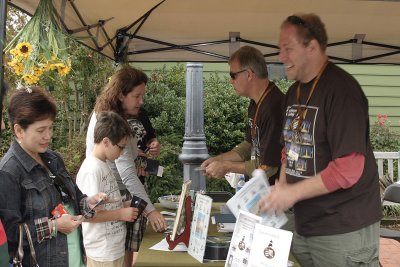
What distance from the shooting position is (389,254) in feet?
20.4

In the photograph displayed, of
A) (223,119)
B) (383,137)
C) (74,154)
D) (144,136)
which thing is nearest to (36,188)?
(144,136)

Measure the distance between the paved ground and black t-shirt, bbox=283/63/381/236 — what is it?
13.0 feet

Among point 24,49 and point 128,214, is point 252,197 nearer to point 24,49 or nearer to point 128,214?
point 128,214

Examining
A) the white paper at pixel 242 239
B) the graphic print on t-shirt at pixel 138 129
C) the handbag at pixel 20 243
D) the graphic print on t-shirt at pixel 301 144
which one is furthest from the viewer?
the graphic print on t-shirt at pixel 138 129

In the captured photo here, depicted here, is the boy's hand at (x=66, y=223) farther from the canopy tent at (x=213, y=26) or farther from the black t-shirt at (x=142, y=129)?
the black t-shirt at (x=142, y=129)

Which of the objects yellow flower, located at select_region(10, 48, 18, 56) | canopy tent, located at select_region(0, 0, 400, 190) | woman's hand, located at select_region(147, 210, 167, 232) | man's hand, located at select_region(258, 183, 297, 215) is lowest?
woman's hand, located at select_region(147, 210, 167, 232)

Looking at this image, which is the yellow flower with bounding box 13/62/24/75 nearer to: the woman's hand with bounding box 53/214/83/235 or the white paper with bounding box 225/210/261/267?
the woman's hand with bounding box 53/214/83/235

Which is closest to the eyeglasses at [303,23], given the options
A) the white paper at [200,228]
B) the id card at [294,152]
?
the id card at [294,152]

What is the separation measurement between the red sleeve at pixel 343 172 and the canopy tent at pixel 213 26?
6.41 feet

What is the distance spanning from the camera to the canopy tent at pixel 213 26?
12.7 ft

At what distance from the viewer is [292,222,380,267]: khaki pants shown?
217cm

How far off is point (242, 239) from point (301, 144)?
0.58 metres

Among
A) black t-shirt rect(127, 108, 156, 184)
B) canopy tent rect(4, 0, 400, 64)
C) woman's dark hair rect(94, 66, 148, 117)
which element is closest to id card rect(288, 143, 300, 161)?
woman's dark hair rect(94, 66, 148, 117)

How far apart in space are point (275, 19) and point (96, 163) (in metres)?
2.28
